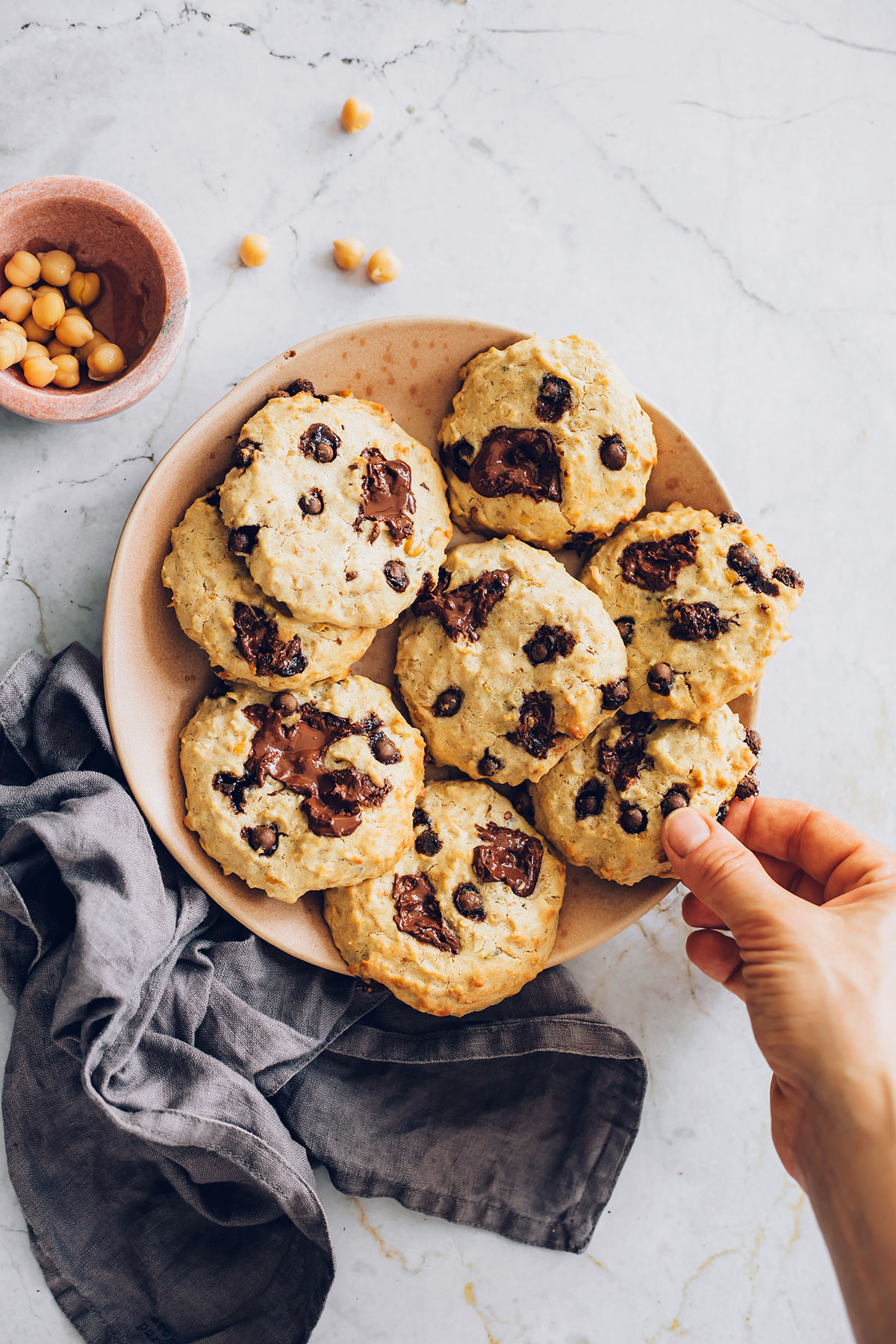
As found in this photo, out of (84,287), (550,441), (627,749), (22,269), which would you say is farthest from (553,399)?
(22,269)

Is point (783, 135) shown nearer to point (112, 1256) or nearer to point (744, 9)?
point (744, 9)

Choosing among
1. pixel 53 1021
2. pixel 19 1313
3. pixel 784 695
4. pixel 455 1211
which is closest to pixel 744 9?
pixel 784 695

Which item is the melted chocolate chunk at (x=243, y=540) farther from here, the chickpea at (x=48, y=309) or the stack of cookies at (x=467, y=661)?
the chickpea at (x=48, y=309)

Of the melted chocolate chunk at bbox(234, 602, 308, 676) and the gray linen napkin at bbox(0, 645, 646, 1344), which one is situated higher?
the melted chocolate chunk at bbox(234, 602, 308, 676)

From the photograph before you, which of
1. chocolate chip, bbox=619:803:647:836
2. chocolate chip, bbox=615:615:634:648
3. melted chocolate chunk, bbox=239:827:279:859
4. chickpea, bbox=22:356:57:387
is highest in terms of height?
chickpea, bbox=22:356:57:387

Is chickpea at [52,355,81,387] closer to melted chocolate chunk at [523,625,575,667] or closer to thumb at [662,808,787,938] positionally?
melted chocolate chunk at [523,625,575,667]

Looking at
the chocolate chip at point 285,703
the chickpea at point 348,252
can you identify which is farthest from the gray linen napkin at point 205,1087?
the chickpea at point 348,252

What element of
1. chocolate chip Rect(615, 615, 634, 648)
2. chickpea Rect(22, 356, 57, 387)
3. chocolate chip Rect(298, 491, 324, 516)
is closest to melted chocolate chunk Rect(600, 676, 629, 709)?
chocolate chip Rect(615, 615, 634, 648)

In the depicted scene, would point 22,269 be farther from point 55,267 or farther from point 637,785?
point 637,785
